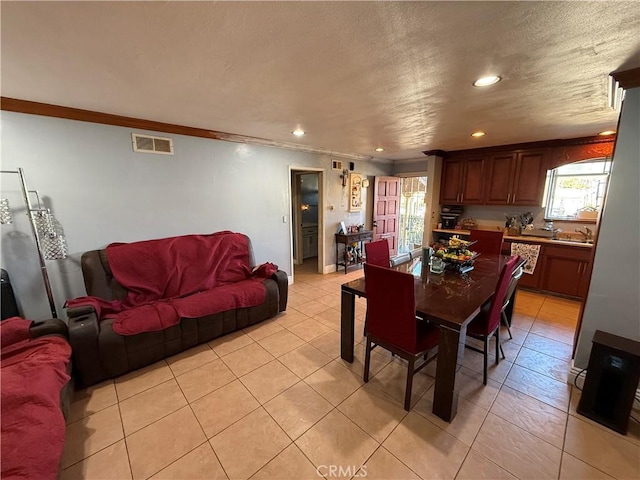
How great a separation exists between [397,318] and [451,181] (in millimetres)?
4004

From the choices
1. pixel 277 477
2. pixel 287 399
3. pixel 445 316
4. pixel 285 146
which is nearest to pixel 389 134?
pixel 285 146

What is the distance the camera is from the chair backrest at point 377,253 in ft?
8.82

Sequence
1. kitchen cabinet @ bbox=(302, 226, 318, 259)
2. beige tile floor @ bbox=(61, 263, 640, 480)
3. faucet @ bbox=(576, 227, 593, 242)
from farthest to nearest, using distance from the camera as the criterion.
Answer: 1. kitchen cabinet @ bbox=(302, 226, 318, 259)
2. faucet @ bbox=(576, 227, 593, 242)
3. beige tile floor @ bbox=(61, 263, 640, 480)

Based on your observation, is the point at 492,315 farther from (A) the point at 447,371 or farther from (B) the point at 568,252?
(B) the point at 568,252

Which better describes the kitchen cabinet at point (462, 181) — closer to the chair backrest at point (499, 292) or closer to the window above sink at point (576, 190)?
the window above sink at point (576, 190)

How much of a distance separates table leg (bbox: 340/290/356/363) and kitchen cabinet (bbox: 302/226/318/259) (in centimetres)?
350

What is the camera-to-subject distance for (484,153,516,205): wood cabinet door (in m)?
4.18

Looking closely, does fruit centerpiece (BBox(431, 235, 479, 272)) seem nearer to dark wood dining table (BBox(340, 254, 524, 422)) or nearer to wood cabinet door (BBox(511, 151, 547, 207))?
dark wood dining table (BBox(340, 254, 524, 422))

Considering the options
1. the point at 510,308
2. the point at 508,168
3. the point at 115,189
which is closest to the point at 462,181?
the point at 508,168

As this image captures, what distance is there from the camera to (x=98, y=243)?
260 centimetres

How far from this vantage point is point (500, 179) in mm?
4297

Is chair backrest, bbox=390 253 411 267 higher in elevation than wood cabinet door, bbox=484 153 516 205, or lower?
lower

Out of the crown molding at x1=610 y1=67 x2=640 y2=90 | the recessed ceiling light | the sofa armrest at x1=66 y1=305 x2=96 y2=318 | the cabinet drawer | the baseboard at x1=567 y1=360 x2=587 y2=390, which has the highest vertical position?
the recessed ceiling light

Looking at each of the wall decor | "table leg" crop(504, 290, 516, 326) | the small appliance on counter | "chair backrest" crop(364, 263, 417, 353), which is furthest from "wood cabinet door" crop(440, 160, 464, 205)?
"chair backrest" crop(364, 263, 417, 353)
